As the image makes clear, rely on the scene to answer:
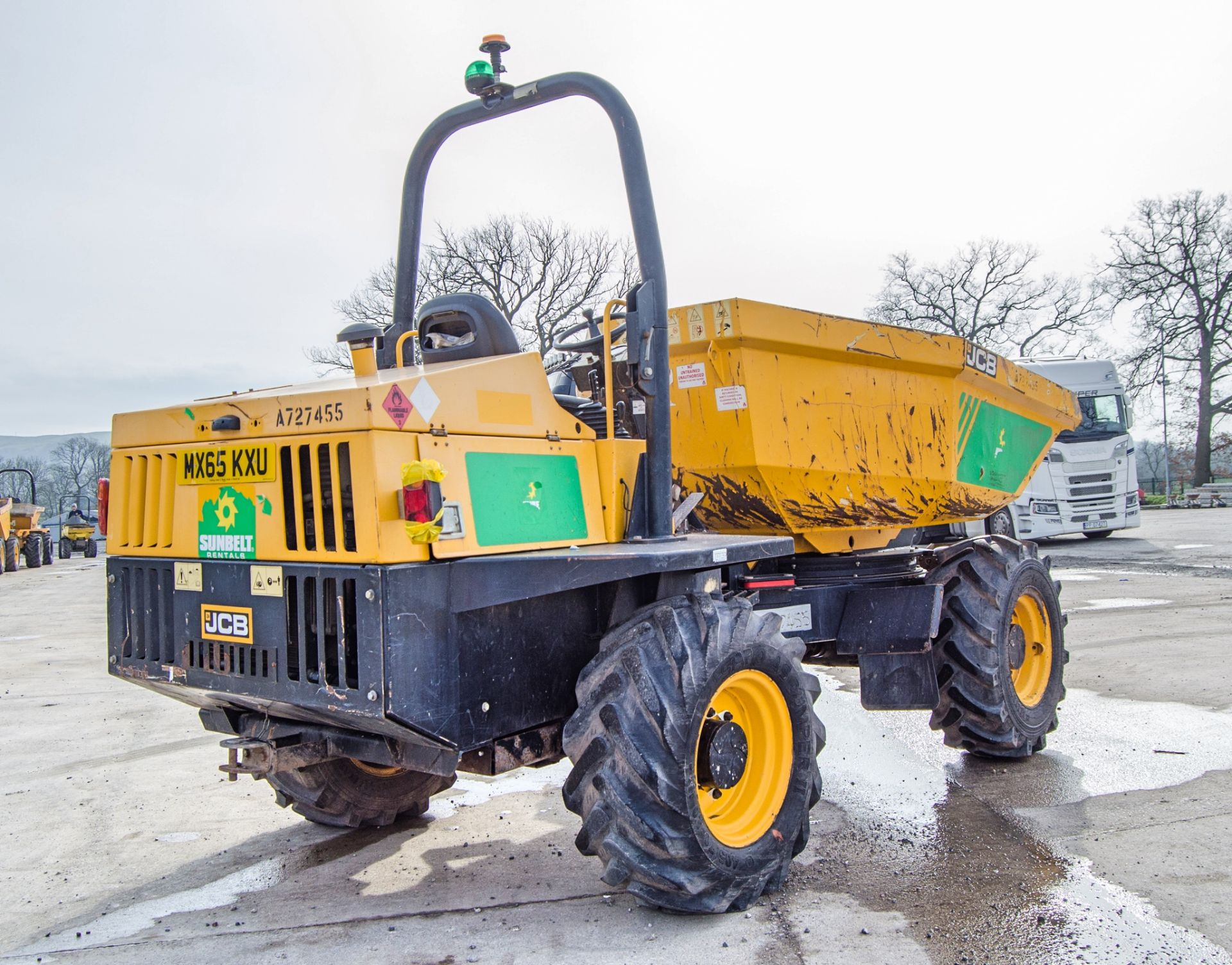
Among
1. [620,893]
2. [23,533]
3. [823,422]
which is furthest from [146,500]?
[23,533]

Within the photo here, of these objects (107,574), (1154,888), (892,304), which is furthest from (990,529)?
(892,304)

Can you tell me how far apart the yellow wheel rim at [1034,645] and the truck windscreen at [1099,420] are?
14257 millimetres

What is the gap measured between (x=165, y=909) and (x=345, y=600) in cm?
157

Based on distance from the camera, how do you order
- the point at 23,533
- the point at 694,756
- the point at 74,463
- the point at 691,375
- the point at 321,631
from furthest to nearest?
the point at 74,463 < the point at 23,533 < the point at 691,375 < the point at 694,756 < the point at 321,631

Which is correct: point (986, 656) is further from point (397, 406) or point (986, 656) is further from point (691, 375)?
point (397, 406)

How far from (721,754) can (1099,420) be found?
17.9 m

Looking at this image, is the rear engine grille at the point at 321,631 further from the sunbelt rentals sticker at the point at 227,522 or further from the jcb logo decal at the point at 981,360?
the jcb logo decal at the point at 981,360

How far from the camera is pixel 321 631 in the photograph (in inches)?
134

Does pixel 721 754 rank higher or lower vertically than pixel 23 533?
lower

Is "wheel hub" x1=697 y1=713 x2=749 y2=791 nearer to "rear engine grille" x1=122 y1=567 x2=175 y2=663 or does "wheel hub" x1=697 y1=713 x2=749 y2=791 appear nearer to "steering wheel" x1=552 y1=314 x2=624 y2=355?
"steering wheel" x1=552 y1=314 x2=624 y2=355

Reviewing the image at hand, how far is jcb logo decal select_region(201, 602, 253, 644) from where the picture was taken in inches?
143

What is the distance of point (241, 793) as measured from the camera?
5527 mm

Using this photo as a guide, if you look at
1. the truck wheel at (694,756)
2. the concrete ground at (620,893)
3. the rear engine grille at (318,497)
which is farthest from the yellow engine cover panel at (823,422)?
the rear engine grille at (318,497)

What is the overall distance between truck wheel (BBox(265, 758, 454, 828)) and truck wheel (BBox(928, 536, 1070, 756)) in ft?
8.84
